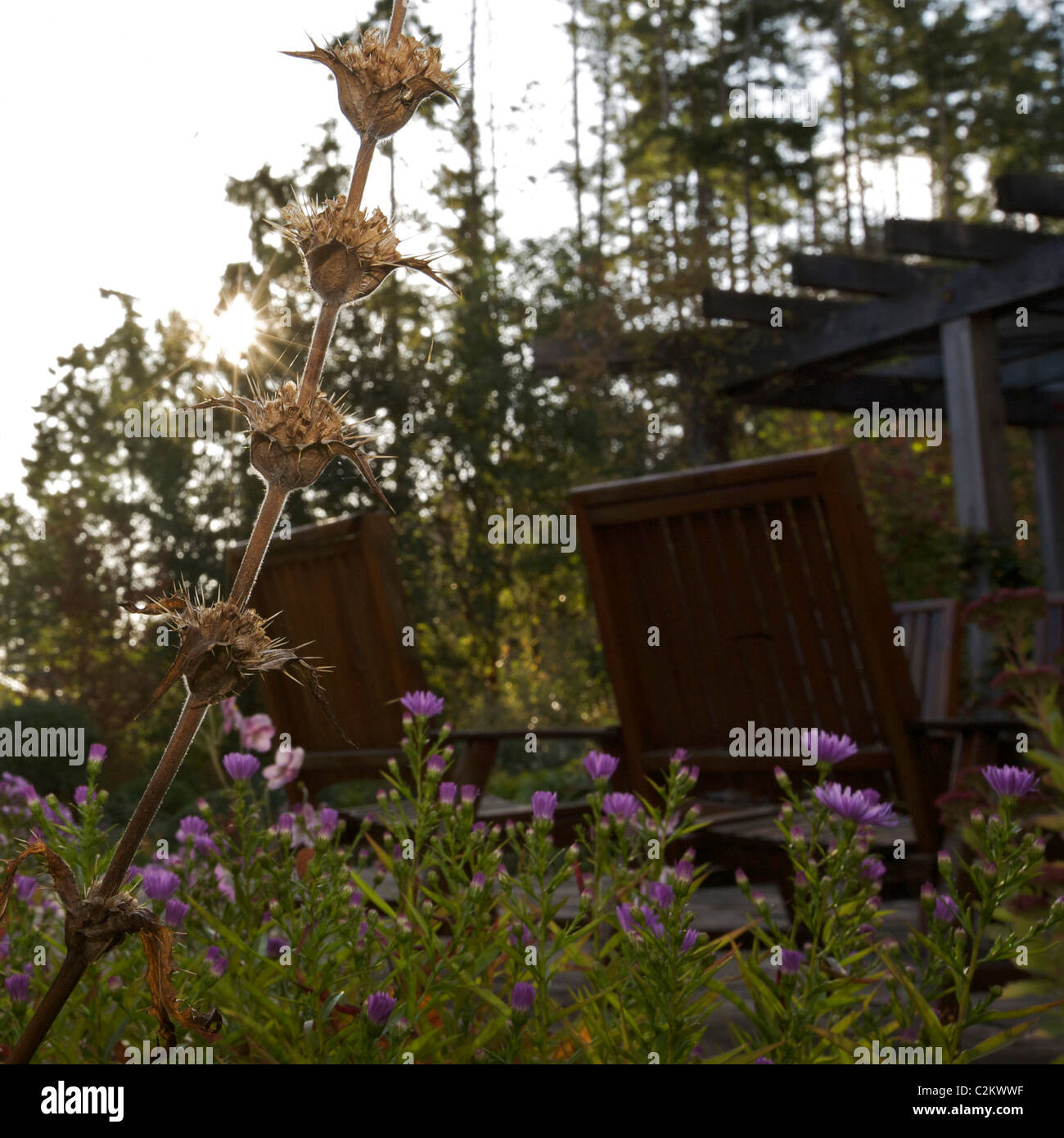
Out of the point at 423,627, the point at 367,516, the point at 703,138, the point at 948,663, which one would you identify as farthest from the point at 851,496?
the point at 703,138

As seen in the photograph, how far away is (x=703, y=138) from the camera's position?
1274 cm

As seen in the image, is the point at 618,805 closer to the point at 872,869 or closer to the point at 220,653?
the point at 872,869

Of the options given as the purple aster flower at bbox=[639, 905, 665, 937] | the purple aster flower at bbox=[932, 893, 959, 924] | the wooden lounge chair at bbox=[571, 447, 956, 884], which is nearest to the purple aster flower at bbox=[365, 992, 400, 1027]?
the purple aster flower at bbox=[639, 905, 665, 937]

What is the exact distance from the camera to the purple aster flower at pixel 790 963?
1134 millimetres

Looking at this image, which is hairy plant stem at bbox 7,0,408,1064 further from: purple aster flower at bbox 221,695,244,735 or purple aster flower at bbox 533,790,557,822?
purple aster flower at bbox 221,695,244,735

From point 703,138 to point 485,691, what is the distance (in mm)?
7184

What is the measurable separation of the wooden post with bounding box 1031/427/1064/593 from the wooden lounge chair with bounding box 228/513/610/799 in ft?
25.9

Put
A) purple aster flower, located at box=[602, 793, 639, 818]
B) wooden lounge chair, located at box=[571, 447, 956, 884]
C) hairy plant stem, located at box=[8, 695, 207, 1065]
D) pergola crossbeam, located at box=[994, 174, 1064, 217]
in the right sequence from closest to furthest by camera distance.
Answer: hairy plant stem, located at box=[8, 695, 207, 1065] → purple aster flower, located at box=[602, 793, 639, 818] → wooden lounge chair, located at box=[571, 447, 956, 884] → pergola crossbeam, located at box=[994, 174, 1064, 217]

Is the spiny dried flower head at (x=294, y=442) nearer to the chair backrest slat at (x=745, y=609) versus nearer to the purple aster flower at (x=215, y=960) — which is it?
the purple aster flower at (x=215, y=960)

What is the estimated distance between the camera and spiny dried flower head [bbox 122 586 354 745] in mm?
592

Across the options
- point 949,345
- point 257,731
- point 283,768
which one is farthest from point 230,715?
point 949,345

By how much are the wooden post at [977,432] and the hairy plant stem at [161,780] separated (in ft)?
24.6

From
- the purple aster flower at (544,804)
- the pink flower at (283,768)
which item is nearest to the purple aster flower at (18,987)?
the purple aster flower at (544,804)

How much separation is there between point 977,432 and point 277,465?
787 cm
